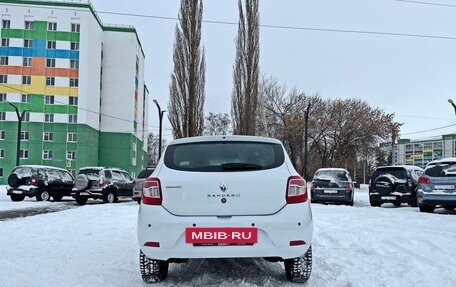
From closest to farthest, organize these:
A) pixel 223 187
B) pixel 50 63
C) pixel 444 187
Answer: pixel 223 187, pixel 444 187, pixel 50 63

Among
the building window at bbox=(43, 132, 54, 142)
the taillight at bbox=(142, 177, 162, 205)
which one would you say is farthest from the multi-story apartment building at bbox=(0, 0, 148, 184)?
the taillight at bbox=(142, 177, 162, 205)

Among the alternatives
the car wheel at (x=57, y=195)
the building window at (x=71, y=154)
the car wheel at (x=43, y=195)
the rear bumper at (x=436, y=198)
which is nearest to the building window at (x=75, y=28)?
the building window at (x=71, y=154)

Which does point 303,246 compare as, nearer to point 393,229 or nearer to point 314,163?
point 393,229

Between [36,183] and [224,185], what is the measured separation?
17.9 meters

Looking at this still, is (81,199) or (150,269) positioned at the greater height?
(150,269)

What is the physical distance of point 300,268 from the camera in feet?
16.1

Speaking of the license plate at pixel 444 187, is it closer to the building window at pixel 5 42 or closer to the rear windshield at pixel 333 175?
the rear windshield at pixel 333 175

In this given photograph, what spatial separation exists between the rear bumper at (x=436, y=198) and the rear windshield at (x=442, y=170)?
0.55 meters

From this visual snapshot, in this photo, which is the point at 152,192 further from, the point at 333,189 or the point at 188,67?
the point at 188,67

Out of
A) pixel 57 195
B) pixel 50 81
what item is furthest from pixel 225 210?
pixel 50 81

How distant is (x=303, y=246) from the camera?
459 cm

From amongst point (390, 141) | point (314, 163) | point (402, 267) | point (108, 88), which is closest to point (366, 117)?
point (390, 141)

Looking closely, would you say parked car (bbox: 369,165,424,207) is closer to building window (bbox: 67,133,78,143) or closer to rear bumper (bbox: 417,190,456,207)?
rear bumper (bbox: 417,190,456,207)

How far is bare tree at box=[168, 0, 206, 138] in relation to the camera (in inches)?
1219
